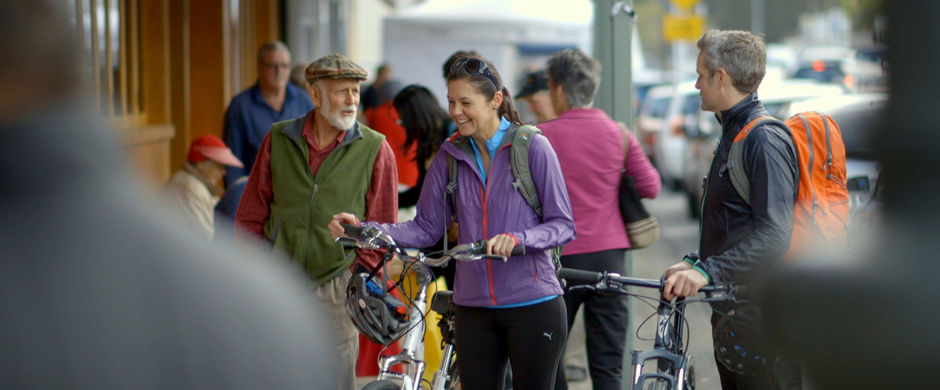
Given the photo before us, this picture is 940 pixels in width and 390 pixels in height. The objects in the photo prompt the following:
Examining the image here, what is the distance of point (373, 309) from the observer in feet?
13.6

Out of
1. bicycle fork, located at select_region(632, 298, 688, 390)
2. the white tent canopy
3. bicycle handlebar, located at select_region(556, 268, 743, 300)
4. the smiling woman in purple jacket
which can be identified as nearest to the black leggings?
the smiling woman in purple jacket

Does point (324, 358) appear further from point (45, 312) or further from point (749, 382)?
point (749, 382)

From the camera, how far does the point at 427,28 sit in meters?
17.3

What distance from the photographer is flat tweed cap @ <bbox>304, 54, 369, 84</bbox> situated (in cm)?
473

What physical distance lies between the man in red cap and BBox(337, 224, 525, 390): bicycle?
2.53 metres

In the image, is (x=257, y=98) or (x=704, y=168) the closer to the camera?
(x=257, y=98)

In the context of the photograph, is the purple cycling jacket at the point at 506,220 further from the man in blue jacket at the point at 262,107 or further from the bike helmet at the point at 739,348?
the man in blue jacket at the point at 262,107

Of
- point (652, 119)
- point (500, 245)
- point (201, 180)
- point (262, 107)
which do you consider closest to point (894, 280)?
point (500, 245)

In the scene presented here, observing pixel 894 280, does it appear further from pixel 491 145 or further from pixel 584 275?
pixel 491 145

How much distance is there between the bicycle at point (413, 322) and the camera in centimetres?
402

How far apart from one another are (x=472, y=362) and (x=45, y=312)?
9.28 ft

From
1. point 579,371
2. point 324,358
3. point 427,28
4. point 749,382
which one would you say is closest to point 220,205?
point 579,371

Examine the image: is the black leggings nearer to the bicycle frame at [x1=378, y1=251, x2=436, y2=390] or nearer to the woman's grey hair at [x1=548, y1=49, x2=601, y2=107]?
the bicycle frame at [x1=378, y1=251, x2=436, y2=390]

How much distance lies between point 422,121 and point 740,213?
2.69m
